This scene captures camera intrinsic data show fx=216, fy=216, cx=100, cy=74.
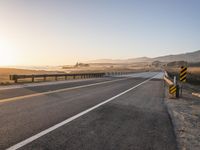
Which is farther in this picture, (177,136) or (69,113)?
(69,113)

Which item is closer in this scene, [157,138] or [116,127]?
[157,138]

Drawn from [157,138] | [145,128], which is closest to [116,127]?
[145,128]

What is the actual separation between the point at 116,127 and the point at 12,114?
3488 mm

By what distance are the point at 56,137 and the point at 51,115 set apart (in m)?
2.23

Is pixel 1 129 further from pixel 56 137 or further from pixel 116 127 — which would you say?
pixel 116 127

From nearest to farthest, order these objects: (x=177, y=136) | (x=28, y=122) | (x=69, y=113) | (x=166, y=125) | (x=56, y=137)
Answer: (x=56, y=137) → (x=177, y=136) → (x=28, y=122) → (x=166, y=125) → (x=69, y=113)

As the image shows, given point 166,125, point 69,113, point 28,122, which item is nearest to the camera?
point 28,122

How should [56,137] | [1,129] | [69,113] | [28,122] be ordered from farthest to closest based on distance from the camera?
1. [69,113]
2. [28,122]
3. [1,129]
4. [56,137]

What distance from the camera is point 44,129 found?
570 cm

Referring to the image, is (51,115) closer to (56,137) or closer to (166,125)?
(56,137)

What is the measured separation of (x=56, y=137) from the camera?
5152mm

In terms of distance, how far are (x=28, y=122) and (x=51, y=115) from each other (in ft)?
3.61

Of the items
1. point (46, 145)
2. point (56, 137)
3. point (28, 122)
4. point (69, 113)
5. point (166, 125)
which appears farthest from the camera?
point (69, 113)

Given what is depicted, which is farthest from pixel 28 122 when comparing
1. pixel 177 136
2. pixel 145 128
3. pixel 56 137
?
pixel 177 136
